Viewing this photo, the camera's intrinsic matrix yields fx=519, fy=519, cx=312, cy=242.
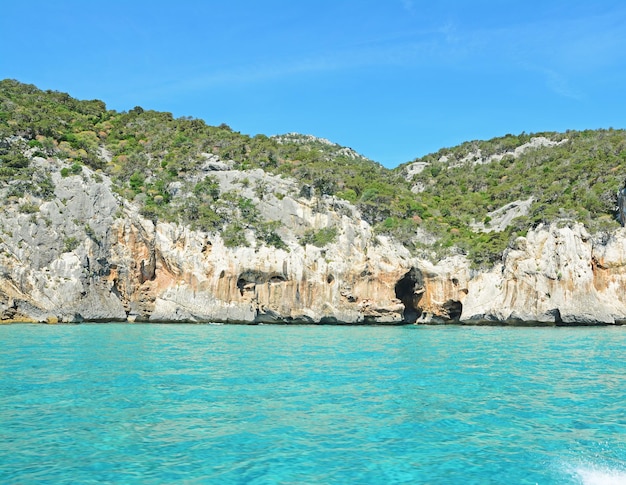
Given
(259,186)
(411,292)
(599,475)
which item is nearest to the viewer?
(599,475)

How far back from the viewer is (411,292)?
48.4 meters

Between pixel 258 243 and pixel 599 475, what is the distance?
3730 centimetres

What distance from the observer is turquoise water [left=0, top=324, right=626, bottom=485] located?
7.30m

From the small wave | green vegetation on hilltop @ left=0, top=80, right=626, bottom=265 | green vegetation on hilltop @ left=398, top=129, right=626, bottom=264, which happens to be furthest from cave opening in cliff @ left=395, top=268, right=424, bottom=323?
the small wave

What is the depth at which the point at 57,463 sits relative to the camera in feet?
24.1

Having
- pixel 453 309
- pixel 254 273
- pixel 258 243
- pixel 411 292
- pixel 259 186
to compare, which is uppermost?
pixel 259 186

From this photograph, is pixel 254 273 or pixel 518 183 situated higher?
pixel 518 183

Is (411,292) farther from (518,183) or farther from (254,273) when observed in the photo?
(518,183)

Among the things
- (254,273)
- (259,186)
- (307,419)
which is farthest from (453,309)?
(307,419)

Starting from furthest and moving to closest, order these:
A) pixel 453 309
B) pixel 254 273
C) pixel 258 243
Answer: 1. pixel 453 309
2. pixel 258 243
3. pixel 254 273

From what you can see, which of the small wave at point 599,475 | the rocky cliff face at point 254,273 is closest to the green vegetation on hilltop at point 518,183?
the rocky cliff face at point 254,273

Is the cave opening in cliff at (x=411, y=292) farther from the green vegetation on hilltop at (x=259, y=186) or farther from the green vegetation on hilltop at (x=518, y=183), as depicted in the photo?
the green vegetation on hilltop at (x=518, y=183)

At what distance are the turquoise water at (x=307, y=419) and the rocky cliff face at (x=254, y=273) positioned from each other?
2138 cm

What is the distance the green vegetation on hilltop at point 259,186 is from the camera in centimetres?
4488
